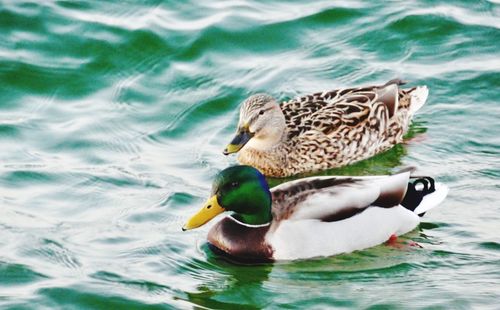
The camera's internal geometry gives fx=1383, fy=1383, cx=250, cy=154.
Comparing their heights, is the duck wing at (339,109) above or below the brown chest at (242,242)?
above

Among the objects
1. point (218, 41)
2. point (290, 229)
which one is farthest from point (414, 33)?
point (290, 229)

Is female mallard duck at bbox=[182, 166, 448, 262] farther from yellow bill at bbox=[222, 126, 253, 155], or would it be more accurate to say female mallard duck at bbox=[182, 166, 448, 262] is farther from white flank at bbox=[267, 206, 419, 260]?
yellow bill at bbox=[222, 126, 253, 155]

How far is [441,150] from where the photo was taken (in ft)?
42.8

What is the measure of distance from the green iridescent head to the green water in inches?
15.1

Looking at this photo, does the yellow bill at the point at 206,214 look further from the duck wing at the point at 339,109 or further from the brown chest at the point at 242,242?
the duck wing at the point at 339,109

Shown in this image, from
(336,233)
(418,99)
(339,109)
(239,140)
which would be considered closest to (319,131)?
(339,109)

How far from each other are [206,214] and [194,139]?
9.07 ft

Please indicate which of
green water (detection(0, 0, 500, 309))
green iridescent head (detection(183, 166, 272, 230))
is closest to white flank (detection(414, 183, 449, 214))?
green water (detection(0, 0, 500, 309))

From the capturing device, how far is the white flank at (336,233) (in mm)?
10781

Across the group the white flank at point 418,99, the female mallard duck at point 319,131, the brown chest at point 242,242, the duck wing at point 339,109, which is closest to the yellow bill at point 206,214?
the brown chest at point 242,242

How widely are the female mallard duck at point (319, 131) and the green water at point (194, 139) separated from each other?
0.20 meters

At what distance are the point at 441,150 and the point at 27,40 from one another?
196 inches

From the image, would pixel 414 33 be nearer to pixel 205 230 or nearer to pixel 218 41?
pixel 218 41

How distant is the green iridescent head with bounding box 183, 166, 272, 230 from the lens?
10797mm
